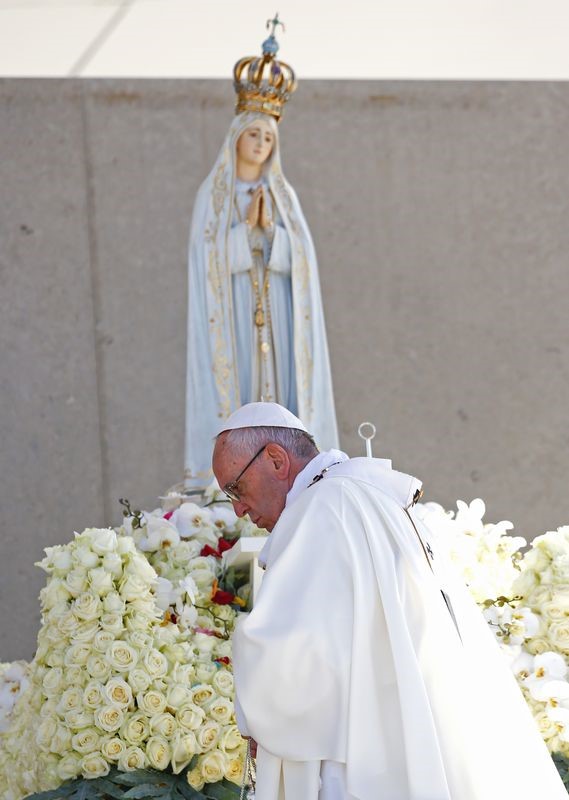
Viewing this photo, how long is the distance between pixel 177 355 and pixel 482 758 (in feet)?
18.2

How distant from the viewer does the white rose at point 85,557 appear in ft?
11.3

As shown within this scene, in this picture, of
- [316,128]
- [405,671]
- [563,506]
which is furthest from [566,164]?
[405,671]

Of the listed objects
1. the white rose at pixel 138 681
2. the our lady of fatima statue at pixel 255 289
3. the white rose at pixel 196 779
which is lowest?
the white rose at pixel 196 779

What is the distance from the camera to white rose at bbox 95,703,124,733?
3.23m

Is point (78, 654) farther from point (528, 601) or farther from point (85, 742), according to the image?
point (528, 601)

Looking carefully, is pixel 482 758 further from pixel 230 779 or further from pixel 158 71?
pixel 158 71

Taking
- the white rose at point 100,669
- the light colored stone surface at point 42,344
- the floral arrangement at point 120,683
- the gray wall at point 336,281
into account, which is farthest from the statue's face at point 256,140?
the white rose at point 100,669

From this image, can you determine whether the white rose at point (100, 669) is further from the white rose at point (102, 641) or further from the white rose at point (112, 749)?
the white rose at point (112, 749)

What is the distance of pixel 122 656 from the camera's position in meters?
3.32

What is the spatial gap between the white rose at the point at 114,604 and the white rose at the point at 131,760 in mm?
338

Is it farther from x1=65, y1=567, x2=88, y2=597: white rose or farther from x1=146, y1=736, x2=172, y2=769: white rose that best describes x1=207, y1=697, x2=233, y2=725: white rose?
x1=65, y1=567, x2=88, y2=597: white rose

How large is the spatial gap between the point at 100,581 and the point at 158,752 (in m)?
0.43

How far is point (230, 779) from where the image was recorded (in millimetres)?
3312

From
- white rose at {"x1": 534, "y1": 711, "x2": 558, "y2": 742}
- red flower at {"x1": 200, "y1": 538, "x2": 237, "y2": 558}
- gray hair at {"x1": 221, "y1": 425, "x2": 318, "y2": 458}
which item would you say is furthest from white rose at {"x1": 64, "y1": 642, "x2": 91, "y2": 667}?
white rose at {"x1": 534, "y1": 711, "x2": 558, "y2": 742}
